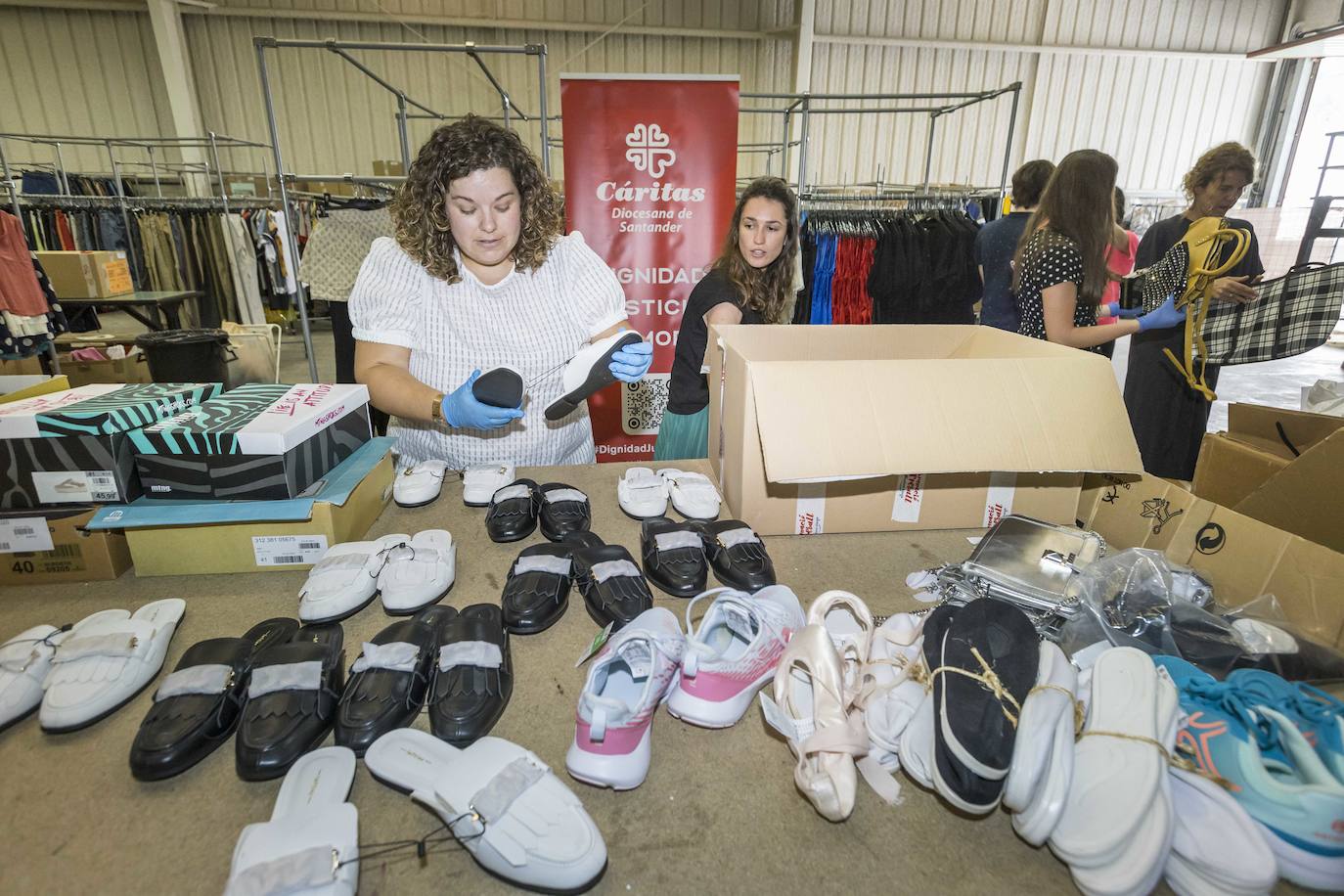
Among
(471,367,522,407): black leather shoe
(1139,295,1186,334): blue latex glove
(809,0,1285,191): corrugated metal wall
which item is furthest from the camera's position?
(809,0,1285,191): corrugated metal wall

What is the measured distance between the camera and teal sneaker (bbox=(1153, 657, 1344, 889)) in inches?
22.6

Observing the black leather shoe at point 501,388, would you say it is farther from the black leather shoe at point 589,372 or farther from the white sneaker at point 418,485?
the white sneaker at point 418,485

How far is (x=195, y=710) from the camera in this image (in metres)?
0.73

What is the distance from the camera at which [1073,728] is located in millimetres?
655

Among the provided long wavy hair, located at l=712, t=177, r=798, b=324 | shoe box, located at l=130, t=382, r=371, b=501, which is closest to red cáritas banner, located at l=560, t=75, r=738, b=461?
long wavy hair, located at l=712, t=177, r=798, b=324

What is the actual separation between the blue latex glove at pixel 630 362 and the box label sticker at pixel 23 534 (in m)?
1.05

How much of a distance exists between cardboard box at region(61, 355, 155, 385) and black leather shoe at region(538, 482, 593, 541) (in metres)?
3.70

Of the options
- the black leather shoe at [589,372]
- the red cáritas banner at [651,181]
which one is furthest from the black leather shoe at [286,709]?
the red cáritas banner at [651,181]

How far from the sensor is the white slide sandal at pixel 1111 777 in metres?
0.58

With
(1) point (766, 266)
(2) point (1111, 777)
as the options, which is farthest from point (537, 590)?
(1) point (766, 266)

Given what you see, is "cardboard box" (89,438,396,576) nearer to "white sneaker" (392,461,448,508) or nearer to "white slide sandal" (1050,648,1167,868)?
"white sneaker" (392,461,448,508)

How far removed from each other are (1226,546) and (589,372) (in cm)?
121

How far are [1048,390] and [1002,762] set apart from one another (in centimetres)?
82

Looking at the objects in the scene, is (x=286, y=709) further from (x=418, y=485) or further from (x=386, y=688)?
(x=418, y=485)
